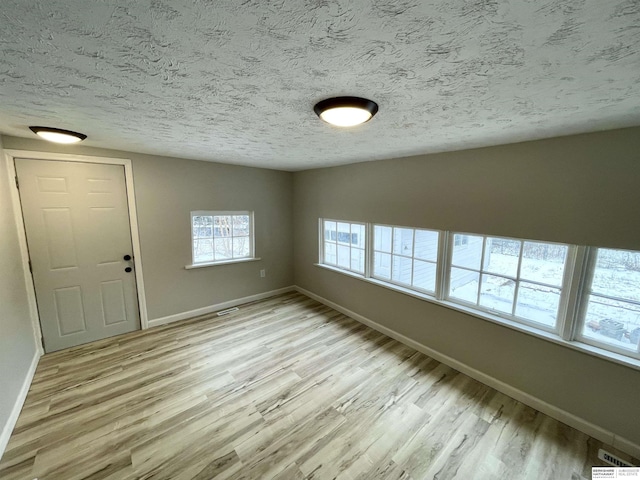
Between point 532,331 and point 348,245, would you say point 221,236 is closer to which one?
point 348,245

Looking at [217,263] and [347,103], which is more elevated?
[347,103]

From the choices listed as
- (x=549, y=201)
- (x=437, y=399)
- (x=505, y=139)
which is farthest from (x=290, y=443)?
(x=505, y=139)

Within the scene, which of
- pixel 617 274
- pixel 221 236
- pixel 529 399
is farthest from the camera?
pixel 221 236

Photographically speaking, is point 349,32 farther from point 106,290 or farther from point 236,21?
point 106,290

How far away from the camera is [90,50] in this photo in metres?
0.90

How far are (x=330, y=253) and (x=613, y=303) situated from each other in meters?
3.05

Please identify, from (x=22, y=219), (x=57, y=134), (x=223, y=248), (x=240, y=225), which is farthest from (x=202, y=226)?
(x=57, y=134)

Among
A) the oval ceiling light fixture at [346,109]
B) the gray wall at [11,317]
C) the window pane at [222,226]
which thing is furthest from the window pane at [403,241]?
the gray wall at [11,317]

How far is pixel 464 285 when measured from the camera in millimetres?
2562

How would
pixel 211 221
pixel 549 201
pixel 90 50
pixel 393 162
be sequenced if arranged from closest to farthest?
1. pixel 90 50
2. pixel 549 201
3. pixel 393 162
4. pixel 211 221

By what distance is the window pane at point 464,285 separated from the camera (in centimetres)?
248

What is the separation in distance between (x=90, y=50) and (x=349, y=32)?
935mm

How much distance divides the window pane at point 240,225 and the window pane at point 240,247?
0.27ft

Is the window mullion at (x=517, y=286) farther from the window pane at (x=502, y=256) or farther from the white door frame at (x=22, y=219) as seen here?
the white door frame at (x=22, y=219)
